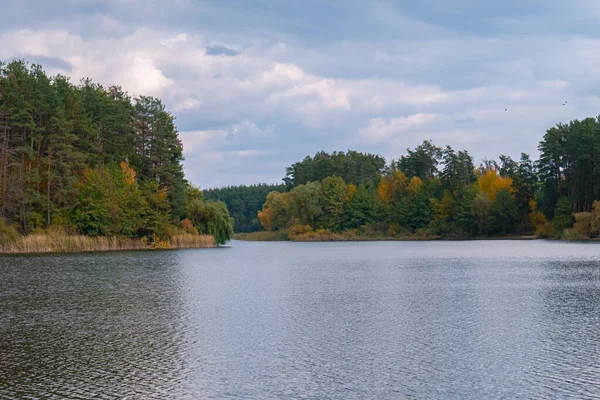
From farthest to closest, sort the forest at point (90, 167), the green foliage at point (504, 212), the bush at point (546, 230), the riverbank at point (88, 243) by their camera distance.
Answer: the green foliage at point (504, 212) → the bush at point (546, 230) → the forest at point (90, 167) → the riverbank at point (88, 243)

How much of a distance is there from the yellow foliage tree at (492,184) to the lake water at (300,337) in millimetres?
87935

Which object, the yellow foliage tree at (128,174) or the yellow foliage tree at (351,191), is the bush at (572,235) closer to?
the yellow foliage tree at (351,191)

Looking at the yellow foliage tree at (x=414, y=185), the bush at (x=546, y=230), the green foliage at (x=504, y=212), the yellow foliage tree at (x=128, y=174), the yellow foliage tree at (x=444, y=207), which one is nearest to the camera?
the yellow foliage tree at (x=128, y=174)

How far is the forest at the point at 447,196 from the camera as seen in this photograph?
99.5 meters

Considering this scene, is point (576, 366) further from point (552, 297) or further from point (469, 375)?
point (552, 297)

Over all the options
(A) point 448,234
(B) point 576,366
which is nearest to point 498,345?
(B) point 576,366

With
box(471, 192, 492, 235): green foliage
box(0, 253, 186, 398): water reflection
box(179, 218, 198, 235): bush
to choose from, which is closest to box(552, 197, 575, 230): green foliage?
box(471, 192, 492, 235): green foliage

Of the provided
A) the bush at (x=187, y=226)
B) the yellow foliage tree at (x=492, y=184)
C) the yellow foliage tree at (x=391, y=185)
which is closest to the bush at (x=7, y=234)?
the bush at (x=187, y=226)

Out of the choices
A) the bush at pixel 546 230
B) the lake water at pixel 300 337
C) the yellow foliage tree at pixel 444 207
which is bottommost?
the lake water at pixel 300 337

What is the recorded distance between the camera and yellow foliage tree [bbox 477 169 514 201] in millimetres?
123731

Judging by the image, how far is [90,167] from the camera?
7894 centimetres

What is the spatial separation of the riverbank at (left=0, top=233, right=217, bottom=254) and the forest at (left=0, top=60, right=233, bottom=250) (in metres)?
0.67

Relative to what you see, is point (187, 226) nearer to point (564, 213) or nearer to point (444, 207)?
point (564, 213)

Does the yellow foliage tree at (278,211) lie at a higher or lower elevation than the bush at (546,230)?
higher
